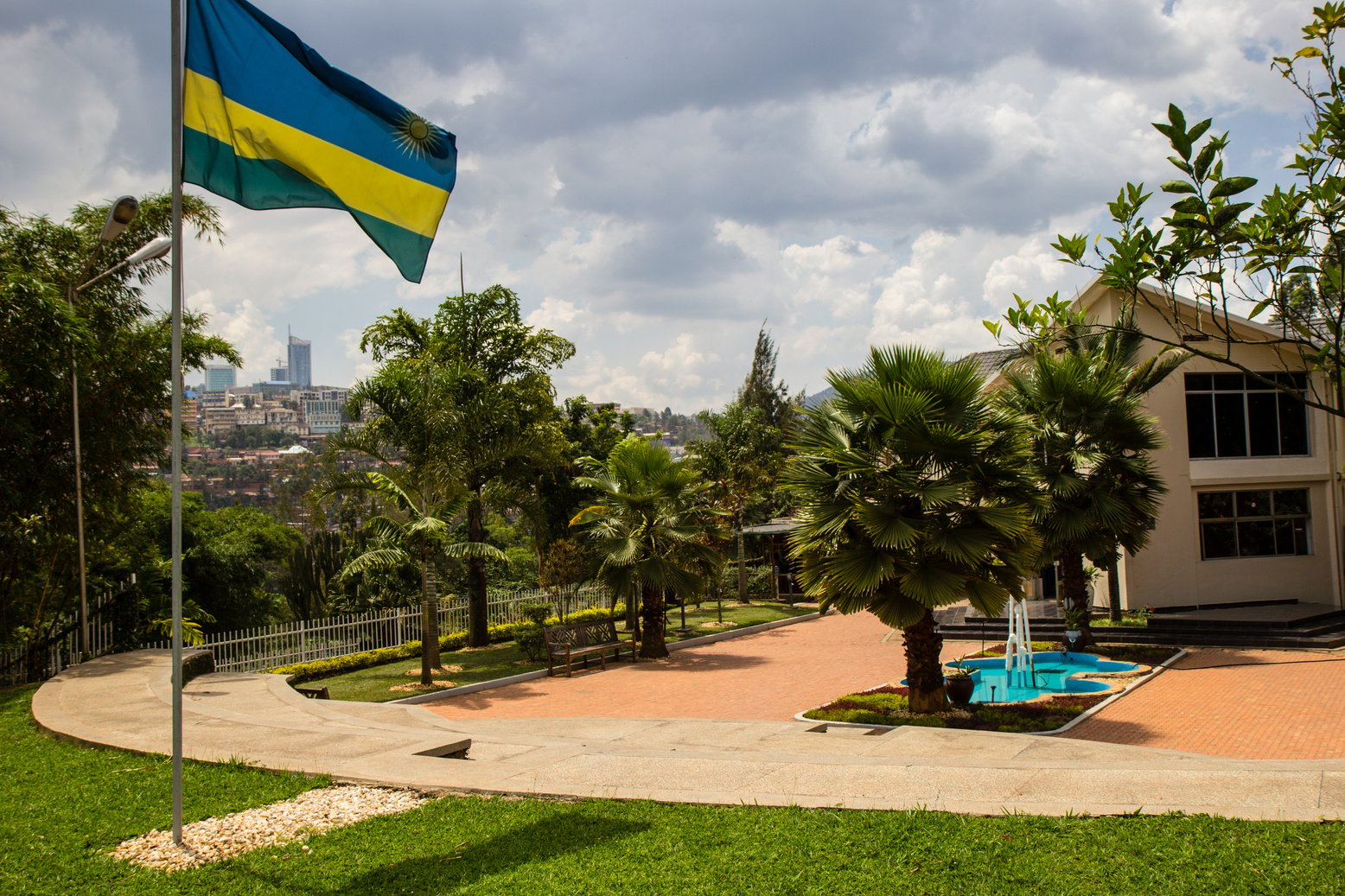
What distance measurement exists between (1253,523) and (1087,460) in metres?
8.88

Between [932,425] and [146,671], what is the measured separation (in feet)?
37.4

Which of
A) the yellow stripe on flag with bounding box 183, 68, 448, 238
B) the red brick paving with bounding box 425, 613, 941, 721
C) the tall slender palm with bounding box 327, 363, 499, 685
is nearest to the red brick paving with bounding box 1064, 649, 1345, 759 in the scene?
the red brick paving with bounding box 425, 613, 941, 721

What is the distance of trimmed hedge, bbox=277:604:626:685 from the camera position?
17.5 m

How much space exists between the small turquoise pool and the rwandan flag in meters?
11.4

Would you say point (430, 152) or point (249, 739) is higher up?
point (430, 152)

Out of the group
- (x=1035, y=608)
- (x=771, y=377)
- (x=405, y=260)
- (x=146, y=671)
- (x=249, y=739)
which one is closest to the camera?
(x=405, y=260)

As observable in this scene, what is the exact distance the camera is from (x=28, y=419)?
14.3 metres

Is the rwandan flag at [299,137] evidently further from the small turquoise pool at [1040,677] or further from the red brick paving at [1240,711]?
the small turquoise pool at [1040,677]

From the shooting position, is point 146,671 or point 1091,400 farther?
point 1091,400

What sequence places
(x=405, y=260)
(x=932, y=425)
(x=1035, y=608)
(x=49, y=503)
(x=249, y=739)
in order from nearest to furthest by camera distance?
(x=405, y=260) < (x=249, y=739) < (x=932, y=425) < (x=49, y=503) < (x=1035, y=608)

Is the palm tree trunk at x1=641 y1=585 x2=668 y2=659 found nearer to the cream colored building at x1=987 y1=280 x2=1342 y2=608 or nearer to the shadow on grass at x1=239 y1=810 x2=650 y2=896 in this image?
the cream colored building at x1=987 y1=280 x2=1342 y2=608

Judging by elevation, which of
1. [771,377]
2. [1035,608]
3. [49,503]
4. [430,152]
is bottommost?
[1035,608]

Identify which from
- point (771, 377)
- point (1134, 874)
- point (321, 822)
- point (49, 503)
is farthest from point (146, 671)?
point (771, 377)

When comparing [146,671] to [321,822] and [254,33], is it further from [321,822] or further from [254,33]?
[254,33]
